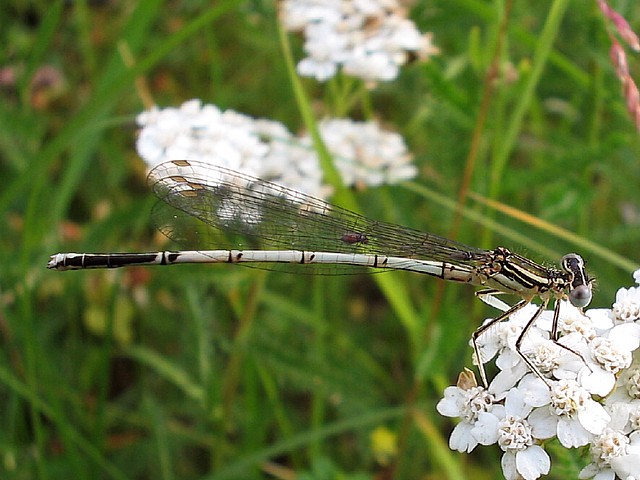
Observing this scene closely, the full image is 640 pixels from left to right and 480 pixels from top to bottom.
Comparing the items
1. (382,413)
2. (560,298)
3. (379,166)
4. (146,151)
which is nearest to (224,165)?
(146,151)

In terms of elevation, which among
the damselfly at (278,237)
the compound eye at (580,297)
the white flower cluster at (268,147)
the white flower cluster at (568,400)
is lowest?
the white flower cluster at (568,400)

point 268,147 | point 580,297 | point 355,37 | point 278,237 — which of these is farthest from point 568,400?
point 355,37

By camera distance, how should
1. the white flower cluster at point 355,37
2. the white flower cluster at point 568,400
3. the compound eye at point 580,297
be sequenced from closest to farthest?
the white flower cluster at point 568,400, the compound eye at point 580,297, the white flower cluster at point 355,37

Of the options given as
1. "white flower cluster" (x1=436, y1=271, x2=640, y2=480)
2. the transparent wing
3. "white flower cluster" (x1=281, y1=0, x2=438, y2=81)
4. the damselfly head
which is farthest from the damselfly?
"white flower cluster" (x1=281, y1=0, x2=438, y2=81)

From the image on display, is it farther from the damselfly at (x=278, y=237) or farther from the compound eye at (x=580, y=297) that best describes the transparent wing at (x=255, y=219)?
the compound eye at (x=580, y=297)

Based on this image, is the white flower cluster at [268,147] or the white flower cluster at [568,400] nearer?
the white flower cluster at [568,400]

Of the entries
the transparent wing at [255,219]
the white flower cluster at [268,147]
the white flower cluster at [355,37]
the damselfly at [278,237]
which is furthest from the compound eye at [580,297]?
the white flower cluster at [355,37]

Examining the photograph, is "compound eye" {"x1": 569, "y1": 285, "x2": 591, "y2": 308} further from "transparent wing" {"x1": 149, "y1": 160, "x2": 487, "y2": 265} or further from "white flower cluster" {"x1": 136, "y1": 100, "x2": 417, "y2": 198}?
"white flower cluster" {"x1": 136, "y1": 100, "x2": 417, "y2": 198}
